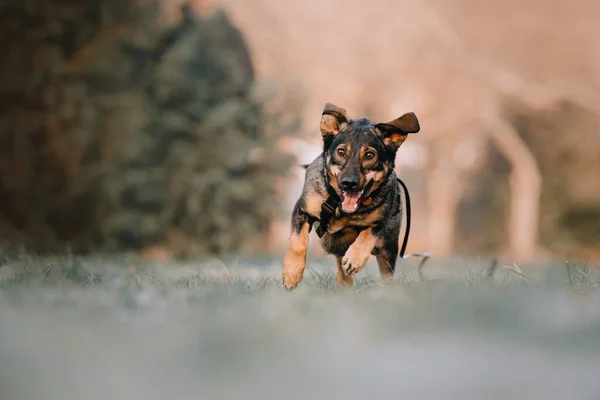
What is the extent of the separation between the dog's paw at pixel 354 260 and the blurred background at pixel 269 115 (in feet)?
22.9

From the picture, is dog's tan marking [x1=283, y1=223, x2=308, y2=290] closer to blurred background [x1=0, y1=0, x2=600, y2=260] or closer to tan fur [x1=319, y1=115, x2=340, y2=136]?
tan fur [x1=319, y1=115, x2=340, y2=136]

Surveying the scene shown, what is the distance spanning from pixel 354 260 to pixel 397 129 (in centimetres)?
74

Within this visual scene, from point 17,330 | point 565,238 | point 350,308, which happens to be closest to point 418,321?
point 350,308

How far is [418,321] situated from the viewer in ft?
7.54

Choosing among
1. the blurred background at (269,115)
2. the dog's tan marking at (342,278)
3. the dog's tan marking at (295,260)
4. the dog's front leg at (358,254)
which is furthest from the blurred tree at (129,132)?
the dog's front leg at (358,254)

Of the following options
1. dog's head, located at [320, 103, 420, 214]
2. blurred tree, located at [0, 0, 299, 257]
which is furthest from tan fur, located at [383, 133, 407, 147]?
blurred tree, located at [0, 0, 299, 257]

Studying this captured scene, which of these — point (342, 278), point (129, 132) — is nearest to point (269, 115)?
point (129, 132)

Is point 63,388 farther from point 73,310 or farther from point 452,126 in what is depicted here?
point 452,126

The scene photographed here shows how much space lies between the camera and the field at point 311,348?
179 cm

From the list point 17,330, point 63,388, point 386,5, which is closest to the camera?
point 63,388

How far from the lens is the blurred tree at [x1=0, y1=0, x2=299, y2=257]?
10.7 m

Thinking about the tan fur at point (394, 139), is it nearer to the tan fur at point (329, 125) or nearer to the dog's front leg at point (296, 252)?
the tan fur at point (329, 125)

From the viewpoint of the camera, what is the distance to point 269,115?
12.6 meters

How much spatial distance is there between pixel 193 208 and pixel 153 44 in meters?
2.65
